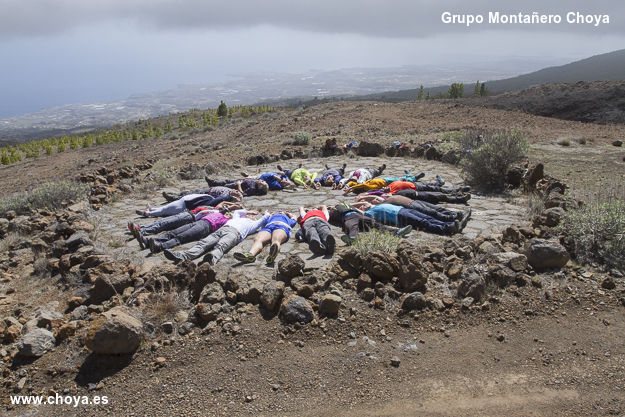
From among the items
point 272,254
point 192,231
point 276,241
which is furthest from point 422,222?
point 192,231

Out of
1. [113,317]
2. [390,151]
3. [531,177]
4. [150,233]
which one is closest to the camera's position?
[113,317]

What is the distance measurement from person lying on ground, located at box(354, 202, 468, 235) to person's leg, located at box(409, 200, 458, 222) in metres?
0.11

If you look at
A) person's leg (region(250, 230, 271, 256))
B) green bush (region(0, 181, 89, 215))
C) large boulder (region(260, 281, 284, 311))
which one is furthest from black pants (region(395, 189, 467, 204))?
green bush (region(0, 181, 89, 215))

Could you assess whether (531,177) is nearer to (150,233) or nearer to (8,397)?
(150,233)

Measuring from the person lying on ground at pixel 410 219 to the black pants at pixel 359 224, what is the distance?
166 mm

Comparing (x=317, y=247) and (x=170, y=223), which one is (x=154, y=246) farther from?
(x=317, y=247)

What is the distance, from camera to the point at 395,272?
3.86 m

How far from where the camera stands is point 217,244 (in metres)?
4.68

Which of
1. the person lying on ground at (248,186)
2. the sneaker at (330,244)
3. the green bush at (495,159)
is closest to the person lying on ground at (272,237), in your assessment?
the sneaker at (330,244)

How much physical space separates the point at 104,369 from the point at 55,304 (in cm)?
144

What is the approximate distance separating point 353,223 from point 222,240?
1.67m

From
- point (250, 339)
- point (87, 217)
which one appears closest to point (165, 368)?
point (250, 339)

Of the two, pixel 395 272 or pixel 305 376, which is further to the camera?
pixel 395 272

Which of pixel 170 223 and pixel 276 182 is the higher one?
pixel 276 182
